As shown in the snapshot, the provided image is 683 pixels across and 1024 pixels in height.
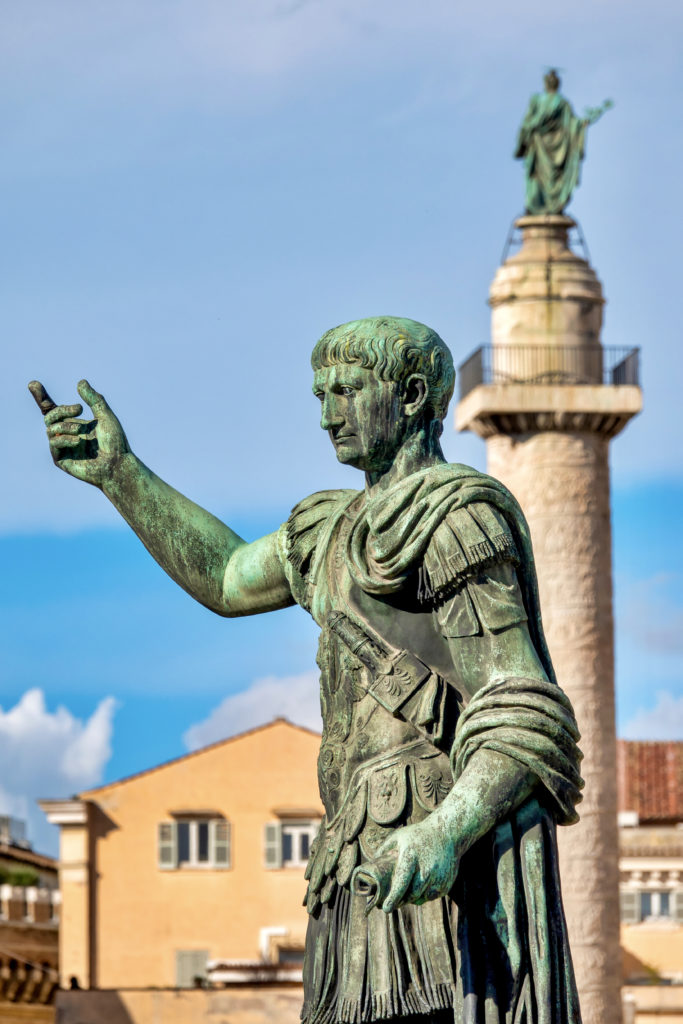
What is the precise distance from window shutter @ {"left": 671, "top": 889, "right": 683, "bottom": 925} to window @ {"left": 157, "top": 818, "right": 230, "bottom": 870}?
29.3ft

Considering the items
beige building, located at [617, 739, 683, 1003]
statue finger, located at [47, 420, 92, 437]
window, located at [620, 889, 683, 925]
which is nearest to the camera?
statue finger, located at [47, 420, 92, 437]

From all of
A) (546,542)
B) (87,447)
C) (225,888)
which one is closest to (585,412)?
(546,542)

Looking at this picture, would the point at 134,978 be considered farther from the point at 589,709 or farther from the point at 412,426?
the point at 412,426

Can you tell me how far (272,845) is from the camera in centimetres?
5459

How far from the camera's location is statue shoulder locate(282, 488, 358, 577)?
625 centimetres

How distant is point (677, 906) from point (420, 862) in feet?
168

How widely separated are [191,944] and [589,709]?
15.2 m

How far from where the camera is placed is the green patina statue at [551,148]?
4434 cm

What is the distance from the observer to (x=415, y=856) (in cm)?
550

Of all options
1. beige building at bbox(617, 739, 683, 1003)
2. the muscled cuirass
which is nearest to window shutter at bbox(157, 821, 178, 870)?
beige building at bbox(617, 739, 683, 1003)

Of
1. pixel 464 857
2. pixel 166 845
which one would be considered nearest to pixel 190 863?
pixel 166 845

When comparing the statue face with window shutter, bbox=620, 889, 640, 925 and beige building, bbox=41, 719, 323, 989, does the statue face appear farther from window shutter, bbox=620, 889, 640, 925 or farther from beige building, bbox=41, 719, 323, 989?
window shutter, bbox=620, 889, 640, 925

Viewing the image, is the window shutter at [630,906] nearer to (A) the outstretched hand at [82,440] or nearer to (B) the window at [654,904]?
(B) the window at [654,904]

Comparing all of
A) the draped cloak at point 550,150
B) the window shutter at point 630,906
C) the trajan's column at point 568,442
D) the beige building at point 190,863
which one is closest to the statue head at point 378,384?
the trajan's column at point 568,442
